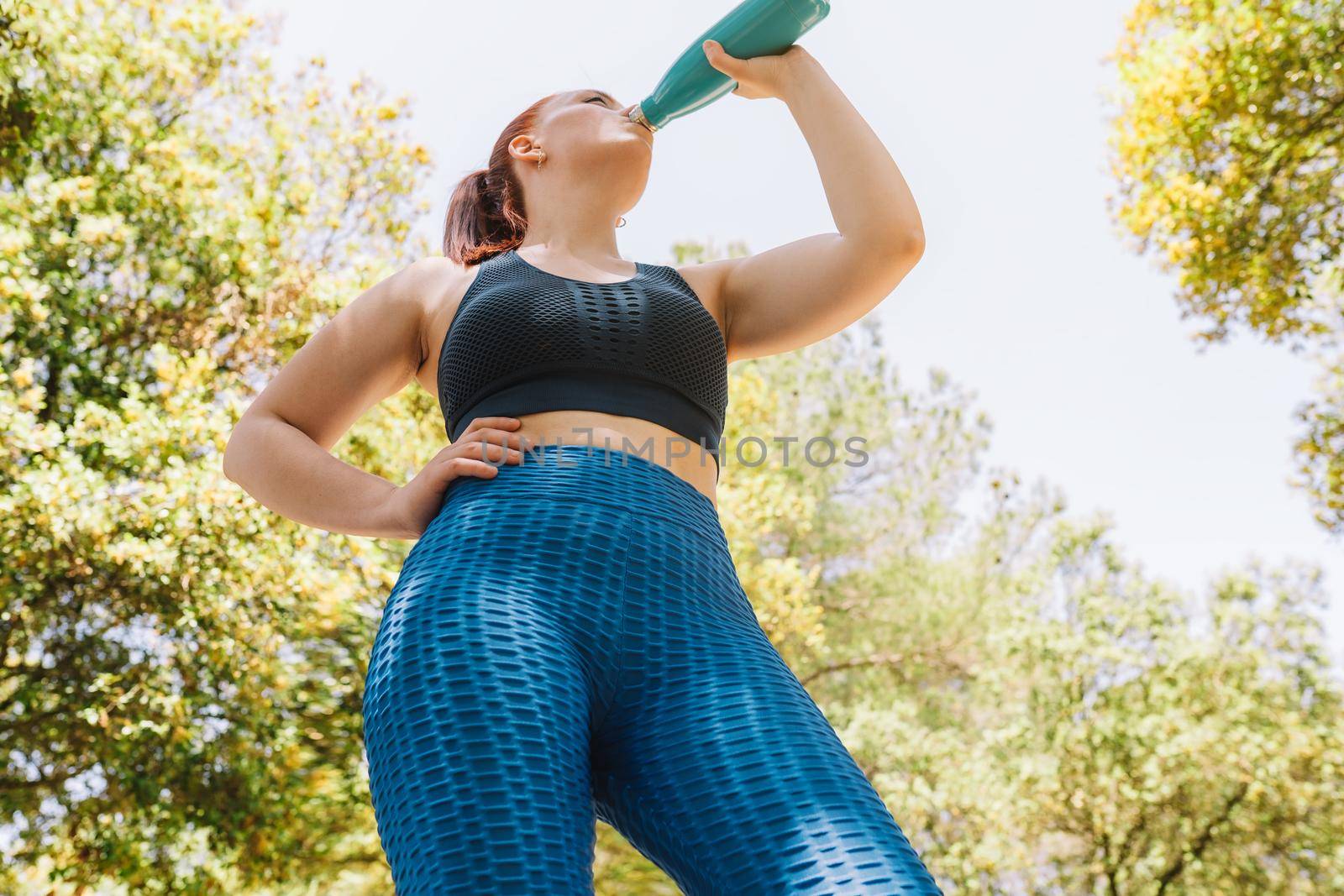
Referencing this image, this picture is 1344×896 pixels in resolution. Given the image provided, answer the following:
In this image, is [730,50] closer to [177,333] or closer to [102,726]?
[102,726]

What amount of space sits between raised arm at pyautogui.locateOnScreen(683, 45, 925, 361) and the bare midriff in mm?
275

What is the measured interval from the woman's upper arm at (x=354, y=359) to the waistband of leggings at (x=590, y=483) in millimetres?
264

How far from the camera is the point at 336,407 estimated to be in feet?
4.13

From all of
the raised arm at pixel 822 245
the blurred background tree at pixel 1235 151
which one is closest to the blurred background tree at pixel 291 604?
the raised arm at pixel 822 245

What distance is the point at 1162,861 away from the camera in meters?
8.62

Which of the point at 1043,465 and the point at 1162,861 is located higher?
the point at 1043,465

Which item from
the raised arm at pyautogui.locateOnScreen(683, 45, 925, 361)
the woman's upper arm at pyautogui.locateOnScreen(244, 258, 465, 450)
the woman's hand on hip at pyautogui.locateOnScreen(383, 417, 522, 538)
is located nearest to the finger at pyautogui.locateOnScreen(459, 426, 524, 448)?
the woman's hand on hip at pyautogui.locateOnScreen(383, 417, 522, 538)

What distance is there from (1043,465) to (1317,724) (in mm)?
3594

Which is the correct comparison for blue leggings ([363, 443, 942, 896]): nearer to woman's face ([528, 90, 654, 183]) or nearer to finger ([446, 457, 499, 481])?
finger ([446, 457, 499, 481])

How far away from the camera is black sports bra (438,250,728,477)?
1106mm

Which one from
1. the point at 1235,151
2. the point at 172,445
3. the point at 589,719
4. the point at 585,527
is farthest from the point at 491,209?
the point at 1235,151

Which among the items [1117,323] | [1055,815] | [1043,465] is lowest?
[1055,815]

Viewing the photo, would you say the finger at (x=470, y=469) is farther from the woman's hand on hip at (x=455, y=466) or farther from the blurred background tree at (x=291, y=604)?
the blurred background tree at (x=291, y=604)

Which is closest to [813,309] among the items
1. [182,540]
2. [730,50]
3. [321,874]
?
[730,50]
